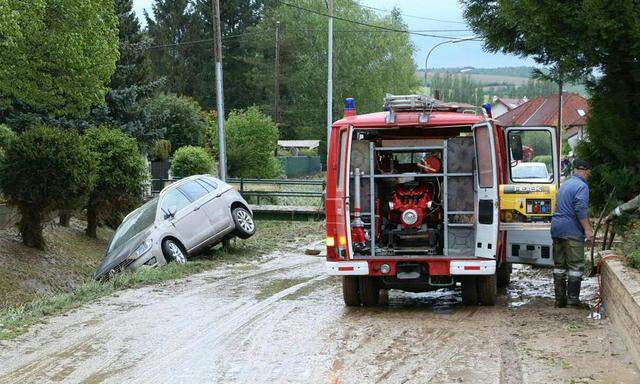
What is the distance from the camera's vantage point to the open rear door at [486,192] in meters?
11.2

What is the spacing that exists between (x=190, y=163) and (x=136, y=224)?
24265mm

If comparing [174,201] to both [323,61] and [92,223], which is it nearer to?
[92,223]

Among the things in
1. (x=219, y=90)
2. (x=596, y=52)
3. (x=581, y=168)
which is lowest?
(x=581, y=168)

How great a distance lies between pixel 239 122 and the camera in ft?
158

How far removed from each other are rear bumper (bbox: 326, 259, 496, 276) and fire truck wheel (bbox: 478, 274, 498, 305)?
343 millimetres

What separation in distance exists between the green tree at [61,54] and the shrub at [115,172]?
3.88ft

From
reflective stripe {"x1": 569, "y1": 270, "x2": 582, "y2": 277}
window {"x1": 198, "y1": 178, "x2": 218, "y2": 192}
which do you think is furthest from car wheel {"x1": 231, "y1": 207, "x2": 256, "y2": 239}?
reflective stripe {"x1": 569, "y1": 270, "x2": 582, "y2": 277}

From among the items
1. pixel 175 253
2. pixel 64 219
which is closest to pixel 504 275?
pixel 175 253

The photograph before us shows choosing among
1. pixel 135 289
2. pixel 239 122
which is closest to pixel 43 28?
pixel 135 289

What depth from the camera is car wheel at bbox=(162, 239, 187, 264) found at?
691 inches

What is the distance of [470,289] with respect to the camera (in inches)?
465

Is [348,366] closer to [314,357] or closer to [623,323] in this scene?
[314,357]

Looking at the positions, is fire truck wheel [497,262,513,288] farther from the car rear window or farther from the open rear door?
the car rear window

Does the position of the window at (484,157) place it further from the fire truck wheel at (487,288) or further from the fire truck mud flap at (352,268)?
the fire truck mud flap at (352,268)
